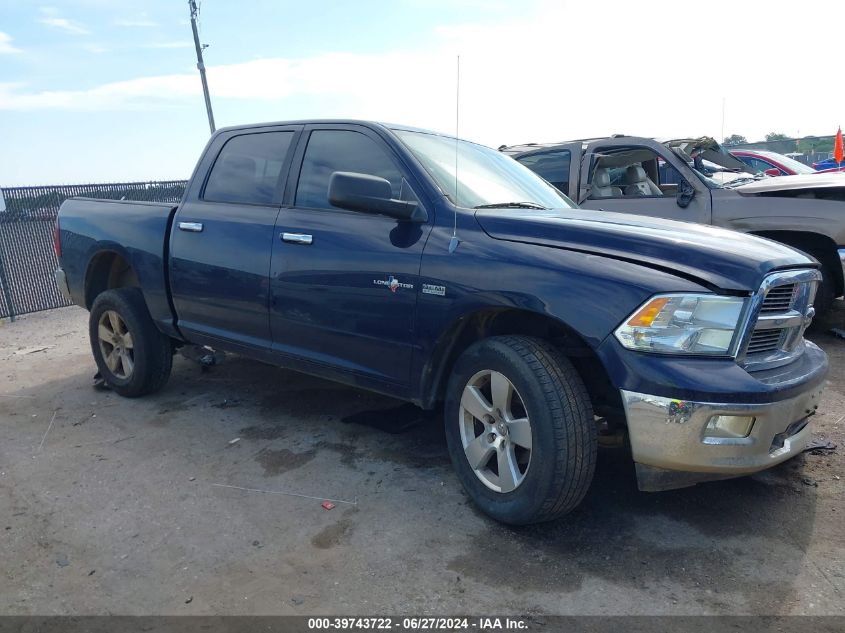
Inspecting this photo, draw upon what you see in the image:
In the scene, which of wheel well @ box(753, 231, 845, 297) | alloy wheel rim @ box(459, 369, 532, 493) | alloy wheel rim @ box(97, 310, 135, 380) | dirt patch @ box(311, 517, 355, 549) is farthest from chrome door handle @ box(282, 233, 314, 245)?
wheel well @ box(753, 231, 845, 297)

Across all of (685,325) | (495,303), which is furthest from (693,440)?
(495,303)

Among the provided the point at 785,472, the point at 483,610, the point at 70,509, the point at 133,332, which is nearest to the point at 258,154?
the point at 133,332

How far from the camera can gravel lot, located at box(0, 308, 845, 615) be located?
2.59 meters

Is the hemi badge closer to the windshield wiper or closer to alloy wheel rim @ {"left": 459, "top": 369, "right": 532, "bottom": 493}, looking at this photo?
alloy wheel rim @ {"left": 459, "top": 369, "right": 532, "bottom": 493}

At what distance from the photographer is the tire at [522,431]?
2768 millimetres

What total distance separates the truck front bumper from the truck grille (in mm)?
208

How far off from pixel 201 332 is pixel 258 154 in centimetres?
125

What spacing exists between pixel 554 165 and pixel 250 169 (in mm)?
3939

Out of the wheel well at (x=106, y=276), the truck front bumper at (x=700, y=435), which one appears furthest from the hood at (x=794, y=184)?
the wheel well at (x=106, y=276)

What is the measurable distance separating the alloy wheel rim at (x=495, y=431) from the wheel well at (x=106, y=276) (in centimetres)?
324

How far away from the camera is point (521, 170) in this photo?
4359mm

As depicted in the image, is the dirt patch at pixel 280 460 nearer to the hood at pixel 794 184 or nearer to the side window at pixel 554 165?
the side window at pixel 554 165

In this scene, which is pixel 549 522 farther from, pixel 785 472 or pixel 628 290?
pixel 785 472

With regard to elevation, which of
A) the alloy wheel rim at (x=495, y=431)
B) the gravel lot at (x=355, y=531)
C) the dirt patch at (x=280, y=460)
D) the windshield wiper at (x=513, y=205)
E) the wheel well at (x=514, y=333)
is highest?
the windshield wiper at (x=513, y=205)
